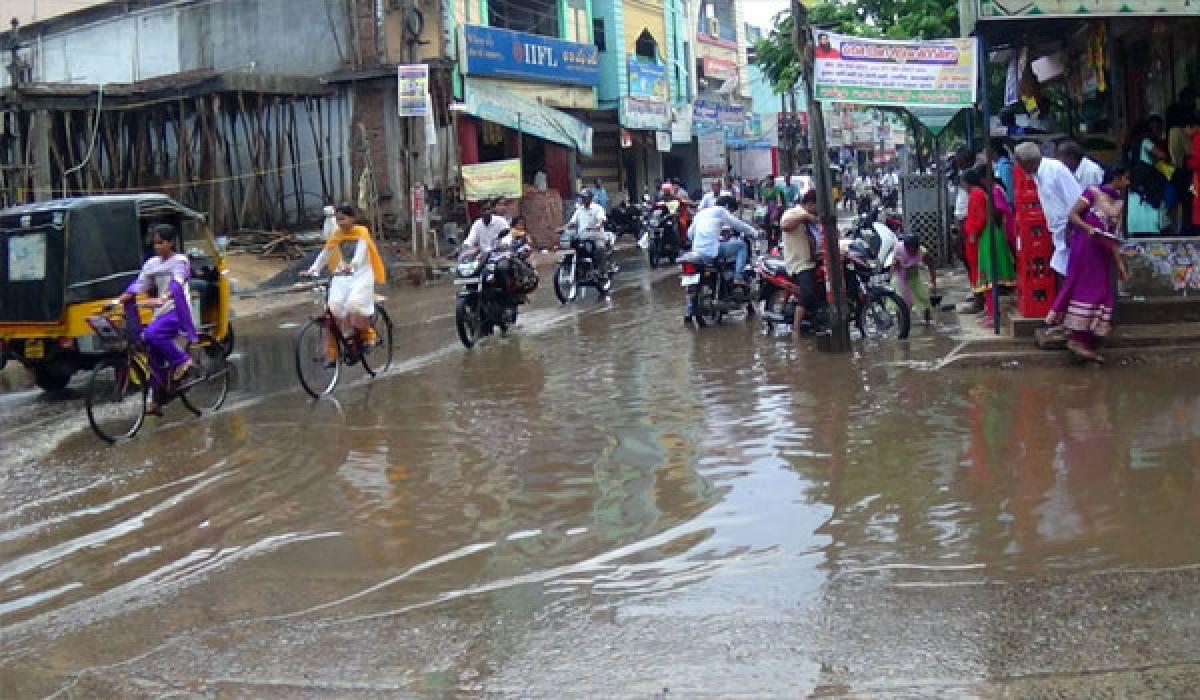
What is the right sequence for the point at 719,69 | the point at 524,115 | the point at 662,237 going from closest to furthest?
the point at 662,237
the point at 524,115
the point at 719,69

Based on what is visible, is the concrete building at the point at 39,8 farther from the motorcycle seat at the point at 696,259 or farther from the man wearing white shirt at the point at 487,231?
the motorcycle seat at the point at 696,259

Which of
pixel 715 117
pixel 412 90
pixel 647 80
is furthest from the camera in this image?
pixel 715 117

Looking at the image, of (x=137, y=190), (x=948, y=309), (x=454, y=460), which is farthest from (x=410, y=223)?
(x=454, y=460)

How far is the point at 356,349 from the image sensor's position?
11125 millimetres

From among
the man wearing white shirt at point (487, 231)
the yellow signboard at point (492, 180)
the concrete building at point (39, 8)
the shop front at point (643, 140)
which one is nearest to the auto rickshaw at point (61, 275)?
the man wearing white shirt at point (487, 231)

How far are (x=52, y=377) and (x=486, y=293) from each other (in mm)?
4434

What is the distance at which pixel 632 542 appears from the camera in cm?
586

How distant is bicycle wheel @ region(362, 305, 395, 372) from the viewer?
37.9 ft

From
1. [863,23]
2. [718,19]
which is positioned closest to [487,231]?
[863,23]

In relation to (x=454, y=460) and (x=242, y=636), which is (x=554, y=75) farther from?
(x=242, y=636)

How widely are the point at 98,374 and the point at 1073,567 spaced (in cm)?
697

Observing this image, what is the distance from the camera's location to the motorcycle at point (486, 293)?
13195 millimetres

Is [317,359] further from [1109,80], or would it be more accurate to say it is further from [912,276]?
[1109,80]

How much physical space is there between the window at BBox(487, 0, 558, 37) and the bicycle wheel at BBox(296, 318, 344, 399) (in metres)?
23.2
